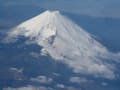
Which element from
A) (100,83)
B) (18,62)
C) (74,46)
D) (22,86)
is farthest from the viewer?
(74,46)

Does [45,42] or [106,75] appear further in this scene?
[45,42]

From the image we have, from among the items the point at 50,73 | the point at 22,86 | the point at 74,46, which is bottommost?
the point at 22,86

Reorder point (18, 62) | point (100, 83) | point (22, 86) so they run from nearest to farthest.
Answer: point (22, 86), point (100, 83), point (18, 62)

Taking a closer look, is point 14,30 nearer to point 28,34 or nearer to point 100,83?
point 28,34

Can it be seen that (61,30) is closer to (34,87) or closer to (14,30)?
(14,30)

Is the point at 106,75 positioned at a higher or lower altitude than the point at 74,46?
lower

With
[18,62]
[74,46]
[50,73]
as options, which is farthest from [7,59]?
[74,46]
